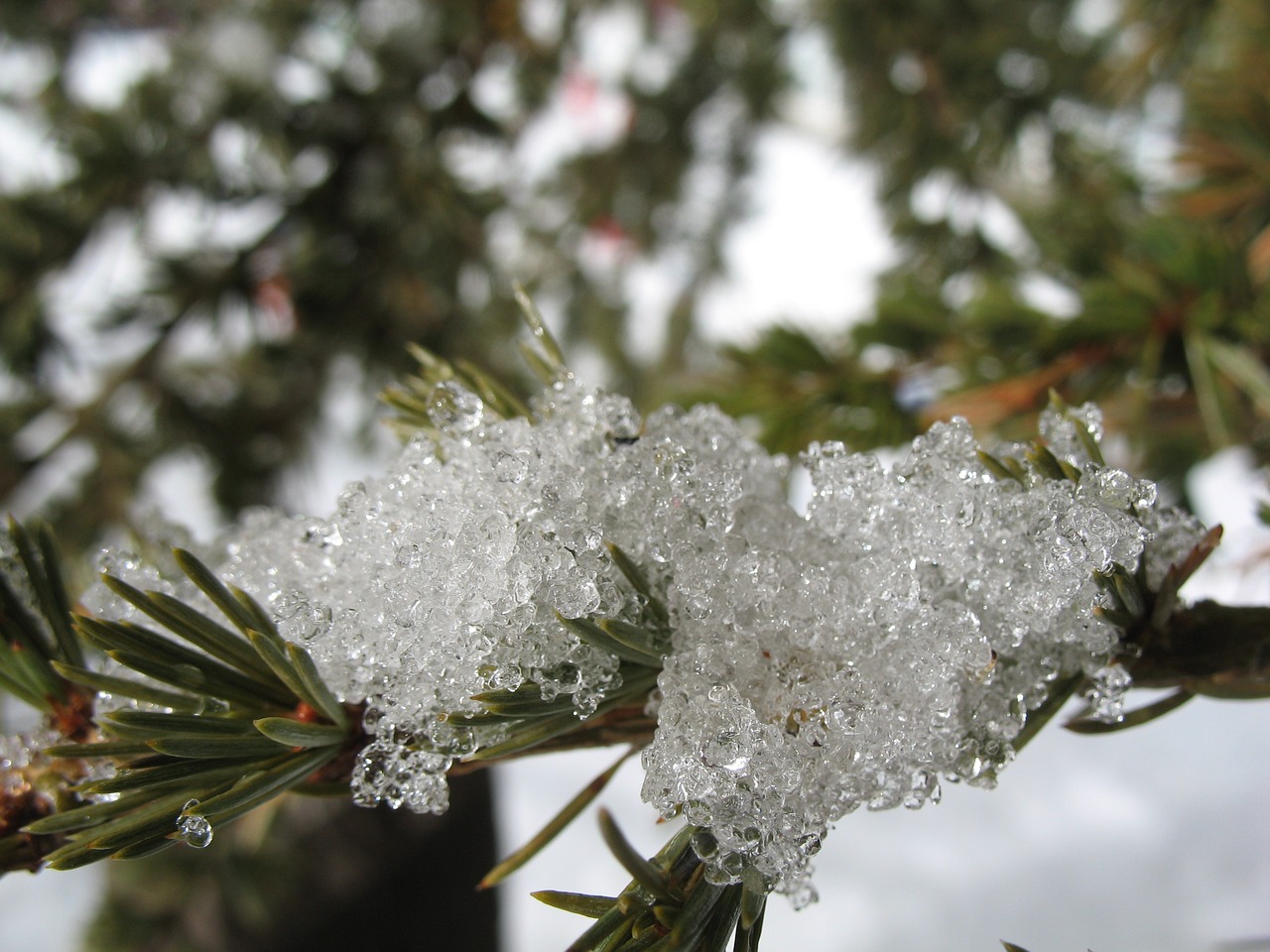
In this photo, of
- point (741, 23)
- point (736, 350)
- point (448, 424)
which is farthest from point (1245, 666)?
point (741, 23)

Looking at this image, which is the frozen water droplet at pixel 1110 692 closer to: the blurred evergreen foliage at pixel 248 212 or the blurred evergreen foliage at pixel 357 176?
the blurred evergreen foliage at pixel 357 176

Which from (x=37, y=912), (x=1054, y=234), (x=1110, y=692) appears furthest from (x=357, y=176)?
(x=37, y=912)

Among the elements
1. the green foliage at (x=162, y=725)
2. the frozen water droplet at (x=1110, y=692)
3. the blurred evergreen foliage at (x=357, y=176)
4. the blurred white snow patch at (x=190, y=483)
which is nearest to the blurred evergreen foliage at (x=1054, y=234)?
the blurred evergreen foliage at (x=357, y=176)

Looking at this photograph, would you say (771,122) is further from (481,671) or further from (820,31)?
(481,671)

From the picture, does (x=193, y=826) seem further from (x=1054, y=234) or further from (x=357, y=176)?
(x=357, y=176)

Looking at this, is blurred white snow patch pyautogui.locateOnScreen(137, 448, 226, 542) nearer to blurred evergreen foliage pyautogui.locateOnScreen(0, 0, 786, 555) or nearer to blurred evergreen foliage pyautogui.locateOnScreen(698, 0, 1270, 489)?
blurred evergreen foliage pyautogui.locateOnScreen(0, 0, 786, 555)

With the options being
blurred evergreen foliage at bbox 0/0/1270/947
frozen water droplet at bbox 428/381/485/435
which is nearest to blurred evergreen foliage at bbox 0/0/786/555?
blurred evergreen foliage at bbox 0/0/1270/947
